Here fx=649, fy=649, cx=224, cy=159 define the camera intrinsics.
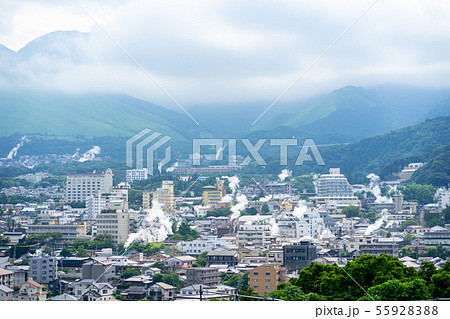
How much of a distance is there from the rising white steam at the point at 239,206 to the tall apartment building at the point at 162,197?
1.75 m

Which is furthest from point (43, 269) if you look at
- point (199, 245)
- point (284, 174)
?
point (284, 174)

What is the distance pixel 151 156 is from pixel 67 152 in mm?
6480

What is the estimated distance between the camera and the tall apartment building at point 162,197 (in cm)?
1761

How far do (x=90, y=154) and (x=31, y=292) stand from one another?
68.5ft

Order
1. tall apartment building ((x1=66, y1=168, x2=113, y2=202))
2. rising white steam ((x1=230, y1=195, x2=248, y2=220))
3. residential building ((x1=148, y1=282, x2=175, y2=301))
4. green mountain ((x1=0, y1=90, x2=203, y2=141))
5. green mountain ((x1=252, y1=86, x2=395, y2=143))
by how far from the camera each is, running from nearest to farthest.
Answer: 1. residential building ((x1=148, y1=282, x2=175, y2=301))
2. rising white steam ((x1=230, y1=195, x2=248, y2=220))
3. tall apartment building ((x1=66, y1=168, x2=113, y2=202))
4. green mountain ((x1=0, y1=90, x2=203, y2=141))
5. green mountain ((x1=252, y1=86, x2=395, y2=143))

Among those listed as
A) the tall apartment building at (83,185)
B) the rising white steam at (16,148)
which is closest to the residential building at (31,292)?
the tall apartment building at (83,185)

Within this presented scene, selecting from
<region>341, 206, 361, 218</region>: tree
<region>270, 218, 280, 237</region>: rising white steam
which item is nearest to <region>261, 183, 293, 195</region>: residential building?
<region>341, 206, 361, 218</region>: tree

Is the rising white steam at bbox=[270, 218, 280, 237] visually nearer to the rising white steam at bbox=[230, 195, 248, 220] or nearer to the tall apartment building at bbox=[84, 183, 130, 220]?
the rising white steam at bbox=[230, 195, 248, 220]

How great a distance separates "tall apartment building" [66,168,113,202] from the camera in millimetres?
20266

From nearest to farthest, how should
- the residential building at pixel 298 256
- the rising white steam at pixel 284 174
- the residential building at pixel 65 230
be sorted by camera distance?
the residential building at pixel 298 256 → the residential building at pixel 65 230 → the rising white steam at pixel 284 174

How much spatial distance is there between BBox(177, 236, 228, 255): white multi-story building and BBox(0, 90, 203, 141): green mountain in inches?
415

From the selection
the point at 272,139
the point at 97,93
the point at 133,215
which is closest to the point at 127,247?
the point at 133,215

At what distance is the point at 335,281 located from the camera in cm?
470

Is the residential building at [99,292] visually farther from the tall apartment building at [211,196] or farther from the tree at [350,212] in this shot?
the tall apartment building at [211,196]
